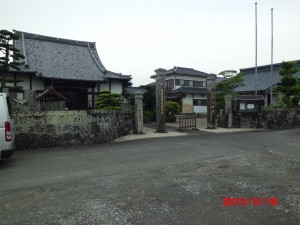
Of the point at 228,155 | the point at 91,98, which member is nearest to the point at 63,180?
the point at 228,155

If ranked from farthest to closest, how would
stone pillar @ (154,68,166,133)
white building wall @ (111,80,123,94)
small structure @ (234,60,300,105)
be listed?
small structure @ (234,60,300,105), white building wall @ (111,80,123,94), stone pillar @ (154,68,166,133)

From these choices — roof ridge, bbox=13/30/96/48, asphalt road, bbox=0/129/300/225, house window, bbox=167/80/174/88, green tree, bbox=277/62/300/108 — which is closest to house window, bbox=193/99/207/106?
house window, bbox=167/80/174/88

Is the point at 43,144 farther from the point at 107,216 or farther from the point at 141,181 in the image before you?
the point at 107,216

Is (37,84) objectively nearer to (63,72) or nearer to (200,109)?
(63,72)

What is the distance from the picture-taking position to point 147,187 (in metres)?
4.88

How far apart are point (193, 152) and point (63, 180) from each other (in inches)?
188

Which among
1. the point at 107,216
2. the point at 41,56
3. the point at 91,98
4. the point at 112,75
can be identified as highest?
the point at 41,56

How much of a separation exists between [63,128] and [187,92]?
90.5ft

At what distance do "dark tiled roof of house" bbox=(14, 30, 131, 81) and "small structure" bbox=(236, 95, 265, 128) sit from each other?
10.2 meters

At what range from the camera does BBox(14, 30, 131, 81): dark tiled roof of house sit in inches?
762

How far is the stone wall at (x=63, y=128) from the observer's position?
9.21 metres

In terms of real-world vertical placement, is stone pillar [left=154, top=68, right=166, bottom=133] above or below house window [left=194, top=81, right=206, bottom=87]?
below

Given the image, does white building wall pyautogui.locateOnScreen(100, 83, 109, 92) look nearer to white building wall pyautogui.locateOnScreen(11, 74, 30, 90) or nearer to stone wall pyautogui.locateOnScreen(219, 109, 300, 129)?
white building wall pyautogui.locateOnScreen(11, 74, 30, 90)

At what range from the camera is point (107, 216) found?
357 centimetres
